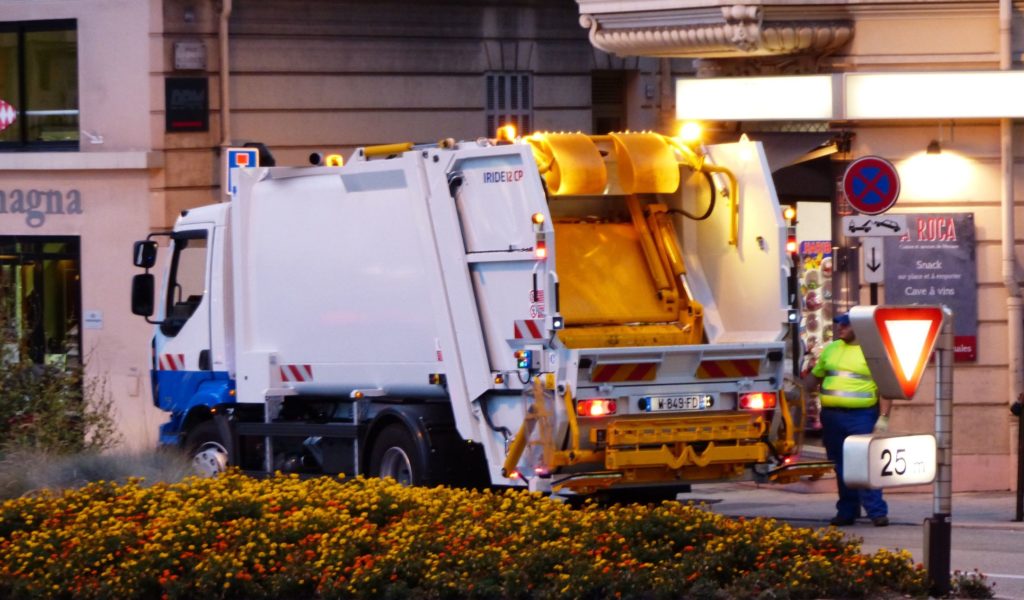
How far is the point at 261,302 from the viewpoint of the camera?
15.9 meters

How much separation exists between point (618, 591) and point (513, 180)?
439 centimetres

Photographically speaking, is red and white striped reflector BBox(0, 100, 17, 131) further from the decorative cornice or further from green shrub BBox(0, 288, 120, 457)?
the decorative cornice

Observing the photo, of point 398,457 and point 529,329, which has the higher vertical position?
point 529,329

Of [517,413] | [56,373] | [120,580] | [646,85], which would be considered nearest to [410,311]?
[517,413]

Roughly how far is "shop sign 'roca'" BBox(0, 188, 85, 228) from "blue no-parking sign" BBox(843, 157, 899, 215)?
10.9m

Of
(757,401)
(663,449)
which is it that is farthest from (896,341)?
(757,401)

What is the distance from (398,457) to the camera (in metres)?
14.4

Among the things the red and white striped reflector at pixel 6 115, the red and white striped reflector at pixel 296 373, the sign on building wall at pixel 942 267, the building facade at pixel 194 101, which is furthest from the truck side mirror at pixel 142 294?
the red and white striped reflector at pixel 6 115

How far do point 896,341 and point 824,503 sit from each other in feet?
28.4

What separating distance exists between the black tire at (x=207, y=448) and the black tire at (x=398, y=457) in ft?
6.69

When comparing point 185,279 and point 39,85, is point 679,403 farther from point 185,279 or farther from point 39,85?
point 39,85

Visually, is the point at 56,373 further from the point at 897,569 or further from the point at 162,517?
the point at 897,569

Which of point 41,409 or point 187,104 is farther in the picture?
point 187,104

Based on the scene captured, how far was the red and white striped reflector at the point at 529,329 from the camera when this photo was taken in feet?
42.3
